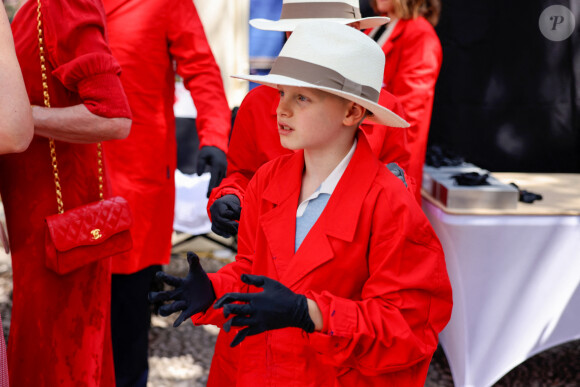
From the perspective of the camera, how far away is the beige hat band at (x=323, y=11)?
198cm

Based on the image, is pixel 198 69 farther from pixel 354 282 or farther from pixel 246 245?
pixel 354 282

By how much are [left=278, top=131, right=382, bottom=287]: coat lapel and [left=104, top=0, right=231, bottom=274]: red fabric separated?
1.18 m

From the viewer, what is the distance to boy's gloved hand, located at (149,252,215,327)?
45.2 inches

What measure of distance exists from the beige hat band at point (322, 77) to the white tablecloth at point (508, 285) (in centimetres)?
175

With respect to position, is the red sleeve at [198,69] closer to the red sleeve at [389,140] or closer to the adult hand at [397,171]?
the red sleeve at [389,140]

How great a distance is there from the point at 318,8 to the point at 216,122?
0.73 metres

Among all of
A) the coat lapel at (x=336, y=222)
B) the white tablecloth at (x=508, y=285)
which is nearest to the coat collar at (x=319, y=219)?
the coat lapel at (x=336, y=222)

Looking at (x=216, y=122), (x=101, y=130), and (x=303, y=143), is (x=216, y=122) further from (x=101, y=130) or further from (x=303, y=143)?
(x=303, y=143)

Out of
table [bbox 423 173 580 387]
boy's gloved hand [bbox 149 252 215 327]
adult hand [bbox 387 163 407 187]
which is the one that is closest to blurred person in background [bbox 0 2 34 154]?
boy's gloved hand [bbox 149 252 215 327]

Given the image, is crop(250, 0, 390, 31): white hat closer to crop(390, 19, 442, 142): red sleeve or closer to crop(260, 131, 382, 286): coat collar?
crop(260, 131, 382, 286): coat collar

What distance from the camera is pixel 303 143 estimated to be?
1353 mm

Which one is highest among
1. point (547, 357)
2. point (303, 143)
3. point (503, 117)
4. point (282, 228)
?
point (303, 143)

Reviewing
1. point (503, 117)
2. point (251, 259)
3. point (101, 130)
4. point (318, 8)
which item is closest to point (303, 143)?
point (251, 259)

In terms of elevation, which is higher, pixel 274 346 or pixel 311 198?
pixel 311 198
